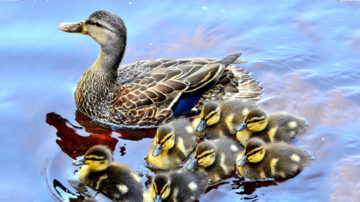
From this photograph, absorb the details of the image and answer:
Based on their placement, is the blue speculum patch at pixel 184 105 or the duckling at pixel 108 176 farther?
the blue speculum patch at pixel 184 105

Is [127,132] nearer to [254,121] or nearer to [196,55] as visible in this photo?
[254,121]

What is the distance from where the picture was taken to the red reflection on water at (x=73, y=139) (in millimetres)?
5024

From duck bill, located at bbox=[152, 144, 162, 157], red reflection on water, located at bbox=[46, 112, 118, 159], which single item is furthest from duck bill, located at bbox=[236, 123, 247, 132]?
red reflection on water, located at bbox=[46, 112, 118, 159]

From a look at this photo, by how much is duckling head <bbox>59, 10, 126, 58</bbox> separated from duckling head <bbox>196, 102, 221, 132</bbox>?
936mm

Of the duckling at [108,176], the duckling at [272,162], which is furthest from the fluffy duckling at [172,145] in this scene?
the duckling at [272,162]

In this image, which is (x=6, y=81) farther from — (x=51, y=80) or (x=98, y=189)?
(x=98, y=189)

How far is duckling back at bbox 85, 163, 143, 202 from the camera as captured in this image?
14.3ft

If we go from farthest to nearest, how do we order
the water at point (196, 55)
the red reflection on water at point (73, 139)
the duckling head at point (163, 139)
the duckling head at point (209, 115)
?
the red reflection on water at point (73, 139)
the duckling head at point (209, 115)
the water at point (196, 55)
the duckling head at point (163, 139)

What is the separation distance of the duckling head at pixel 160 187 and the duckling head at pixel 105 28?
58.7 inches

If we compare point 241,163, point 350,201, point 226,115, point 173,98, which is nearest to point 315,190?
point 350,201

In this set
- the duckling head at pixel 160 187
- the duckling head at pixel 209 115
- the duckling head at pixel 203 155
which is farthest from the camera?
the duckling head at pixel 209 115

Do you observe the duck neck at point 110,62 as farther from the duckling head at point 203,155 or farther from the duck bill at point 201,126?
the duckling head at point 203,155

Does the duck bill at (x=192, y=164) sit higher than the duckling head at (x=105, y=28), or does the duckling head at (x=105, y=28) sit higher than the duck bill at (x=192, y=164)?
the duckling head at (x=105, y=28)

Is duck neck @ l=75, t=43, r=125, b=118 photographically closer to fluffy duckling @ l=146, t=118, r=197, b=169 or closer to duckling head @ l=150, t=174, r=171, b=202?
fluffy duckling @ l=146, t=118, r=197, b=169
